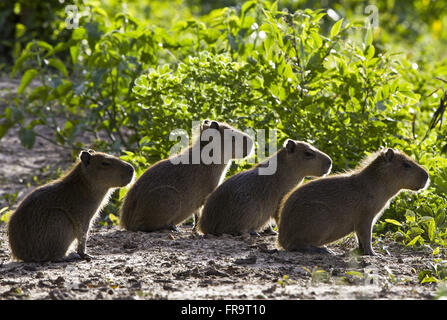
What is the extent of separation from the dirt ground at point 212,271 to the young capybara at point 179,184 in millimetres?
171

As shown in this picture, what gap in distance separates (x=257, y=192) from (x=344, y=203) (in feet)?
3.24

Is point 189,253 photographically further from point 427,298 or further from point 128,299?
point 427,298

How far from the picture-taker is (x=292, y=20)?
6.79 m

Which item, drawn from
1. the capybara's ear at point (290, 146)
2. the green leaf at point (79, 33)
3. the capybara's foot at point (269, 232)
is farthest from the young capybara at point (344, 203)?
the green leaf at point (79, 33)

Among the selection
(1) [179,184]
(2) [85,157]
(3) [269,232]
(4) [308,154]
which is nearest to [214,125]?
(1) [179,184]

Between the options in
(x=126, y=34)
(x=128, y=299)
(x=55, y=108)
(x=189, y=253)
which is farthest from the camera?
(x=55, y=108)

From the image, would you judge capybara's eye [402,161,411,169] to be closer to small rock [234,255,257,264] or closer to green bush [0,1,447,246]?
green bush [0,1,447,246]

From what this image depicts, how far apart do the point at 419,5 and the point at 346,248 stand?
52.6ft

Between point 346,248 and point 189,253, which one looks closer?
point 189,253

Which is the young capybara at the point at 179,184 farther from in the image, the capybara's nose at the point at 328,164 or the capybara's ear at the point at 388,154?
the capybara's ear at the point at 388,154

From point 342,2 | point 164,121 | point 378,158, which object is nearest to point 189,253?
point 378,158

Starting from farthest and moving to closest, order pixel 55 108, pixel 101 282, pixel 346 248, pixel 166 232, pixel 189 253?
pixel 55 108
pixel 166 232
pixel 346 248
pixel 189 253
pixel 101 282

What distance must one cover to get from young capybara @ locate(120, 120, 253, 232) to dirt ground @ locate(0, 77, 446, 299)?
0.56 feet

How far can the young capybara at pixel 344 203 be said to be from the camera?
5117mm
